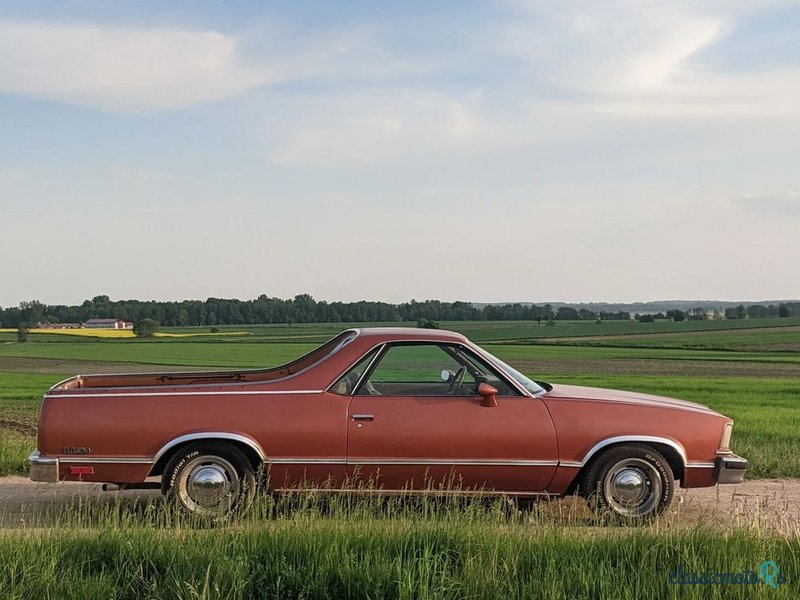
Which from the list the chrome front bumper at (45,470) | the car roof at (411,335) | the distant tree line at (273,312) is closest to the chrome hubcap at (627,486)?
the car roof at (411,335)

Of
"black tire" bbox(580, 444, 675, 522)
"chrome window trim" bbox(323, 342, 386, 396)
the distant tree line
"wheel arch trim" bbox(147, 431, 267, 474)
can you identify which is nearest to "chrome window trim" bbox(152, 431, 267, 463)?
"wheel arch trim" bbox(147, 431, 267, 474)

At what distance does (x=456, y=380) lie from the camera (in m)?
7.10

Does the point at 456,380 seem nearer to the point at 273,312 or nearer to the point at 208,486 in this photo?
the point at 208,486

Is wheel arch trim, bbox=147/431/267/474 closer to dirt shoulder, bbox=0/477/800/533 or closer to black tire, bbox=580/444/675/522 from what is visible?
dirt shoulder, bbox=0/477/800/533

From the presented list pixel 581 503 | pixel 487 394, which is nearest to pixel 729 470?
pixel 581 503

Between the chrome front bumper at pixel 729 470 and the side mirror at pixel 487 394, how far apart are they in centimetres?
184

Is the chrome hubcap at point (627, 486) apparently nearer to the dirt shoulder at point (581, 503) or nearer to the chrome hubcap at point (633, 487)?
the chrome hubcap at point (633, 487)

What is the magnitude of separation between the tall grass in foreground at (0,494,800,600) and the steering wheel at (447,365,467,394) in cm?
152

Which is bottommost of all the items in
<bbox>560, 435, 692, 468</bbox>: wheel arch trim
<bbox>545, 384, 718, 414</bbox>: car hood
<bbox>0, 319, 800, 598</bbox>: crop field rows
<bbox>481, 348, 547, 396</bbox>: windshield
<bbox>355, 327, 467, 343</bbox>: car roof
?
<bbox>0, 319, 800, 598</bbox>: crop field rows

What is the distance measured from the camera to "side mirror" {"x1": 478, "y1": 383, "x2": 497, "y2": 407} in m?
6.53

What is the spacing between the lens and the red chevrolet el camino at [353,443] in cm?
648

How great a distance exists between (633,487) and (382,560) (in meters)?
2.62

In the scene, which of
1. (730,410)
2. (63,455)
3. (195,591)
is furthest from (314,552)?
(730,410)

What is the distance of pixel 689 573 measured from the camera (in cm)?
477
